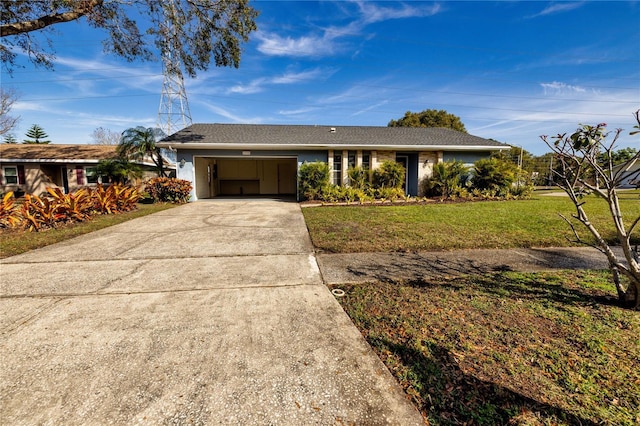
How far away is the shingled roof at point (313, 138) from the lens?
12734mm

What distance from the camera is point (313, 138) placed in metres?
13.8

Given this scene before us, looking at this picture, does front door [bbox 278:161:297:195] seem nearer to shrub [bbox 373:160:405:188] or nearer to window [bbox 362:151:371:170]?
window [bbox 362:151:371:170]

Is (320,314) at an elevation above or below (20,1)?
below

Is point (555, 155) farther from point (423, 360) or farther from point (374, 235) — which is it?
point (374, 235)

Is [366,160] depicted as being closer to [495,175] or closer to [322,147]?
[322,147]

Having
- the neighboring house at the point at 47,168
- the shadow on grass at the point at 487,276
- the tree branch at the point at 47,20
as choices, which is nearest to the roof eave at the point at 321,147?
the tree branch at the point at 47,20

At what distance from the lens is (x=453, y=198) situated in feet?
40.1

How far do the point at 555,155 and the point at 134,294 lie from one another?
15.8 ft

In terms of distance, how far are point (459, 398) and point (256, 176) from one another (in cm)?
1764

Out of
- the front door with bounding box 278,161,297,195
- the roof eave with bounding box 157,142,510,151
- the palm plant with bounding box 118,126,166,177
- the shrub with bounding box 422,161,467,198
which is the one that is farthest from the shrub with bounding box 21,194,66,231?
the shrub with bounding box 422,161,467,198

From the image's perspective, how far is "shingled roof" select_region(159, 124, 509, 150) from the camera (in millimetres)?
12734

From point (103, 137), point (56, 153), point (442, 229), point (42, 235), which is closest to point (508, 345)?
point (442, 229)

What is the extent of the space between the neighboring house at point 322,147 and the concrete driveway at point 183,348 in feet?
30.6

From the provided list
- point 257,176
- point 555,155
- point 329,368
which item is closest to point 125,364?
point 329,368
